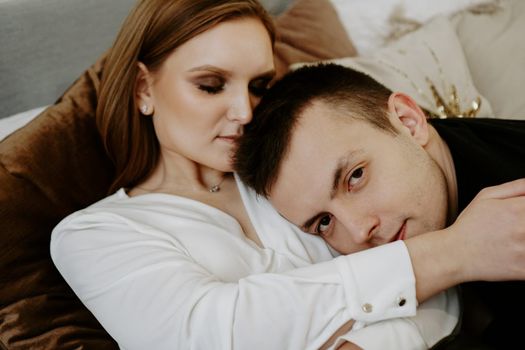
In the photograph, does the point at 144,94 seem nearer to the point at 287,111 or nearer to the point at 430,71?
the point at 287,111

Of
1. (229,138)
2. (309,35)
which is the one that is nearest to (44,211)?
(229,138)

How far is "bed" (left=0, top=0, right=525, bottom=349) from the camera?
3.81 feet

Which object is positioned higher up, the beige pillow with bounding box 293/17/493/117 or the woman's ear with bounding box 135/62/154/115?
the woman's ear with bounding box 135/62/154/115

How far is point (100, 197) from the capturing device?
1.40m

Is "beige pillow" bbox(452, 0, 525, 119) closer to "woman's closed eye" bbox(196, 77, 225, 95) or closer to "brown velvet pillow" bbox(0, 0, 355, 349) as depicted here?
"woman's closed eye" bbox(196, 77, 225, 95)

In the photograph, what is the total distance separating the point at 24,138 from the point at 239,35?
0.60 metres

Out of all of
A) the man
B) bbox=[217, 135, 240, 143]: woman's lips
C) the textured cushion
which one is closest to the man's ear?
the man

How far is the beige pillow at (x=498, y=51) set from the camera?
1.73 meters

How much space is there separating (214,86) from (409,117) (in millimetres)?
486

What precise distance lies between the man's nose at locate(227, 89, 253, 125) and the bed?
0.43 metres

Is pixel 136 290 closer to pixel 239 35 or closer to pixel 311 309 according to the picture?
pixel 311 309

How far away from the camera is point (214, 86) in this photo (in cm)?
125

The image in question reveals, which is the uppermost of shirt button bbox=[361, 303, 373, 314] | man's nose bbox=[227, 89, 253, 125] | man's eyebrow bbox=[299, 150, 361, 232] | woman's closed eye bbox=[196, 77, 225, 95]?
woman's closed eye bbox=[196, 77, 225, 95]

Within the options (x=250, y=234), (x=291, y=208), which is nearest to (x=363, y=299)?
(x=291, y=208)
